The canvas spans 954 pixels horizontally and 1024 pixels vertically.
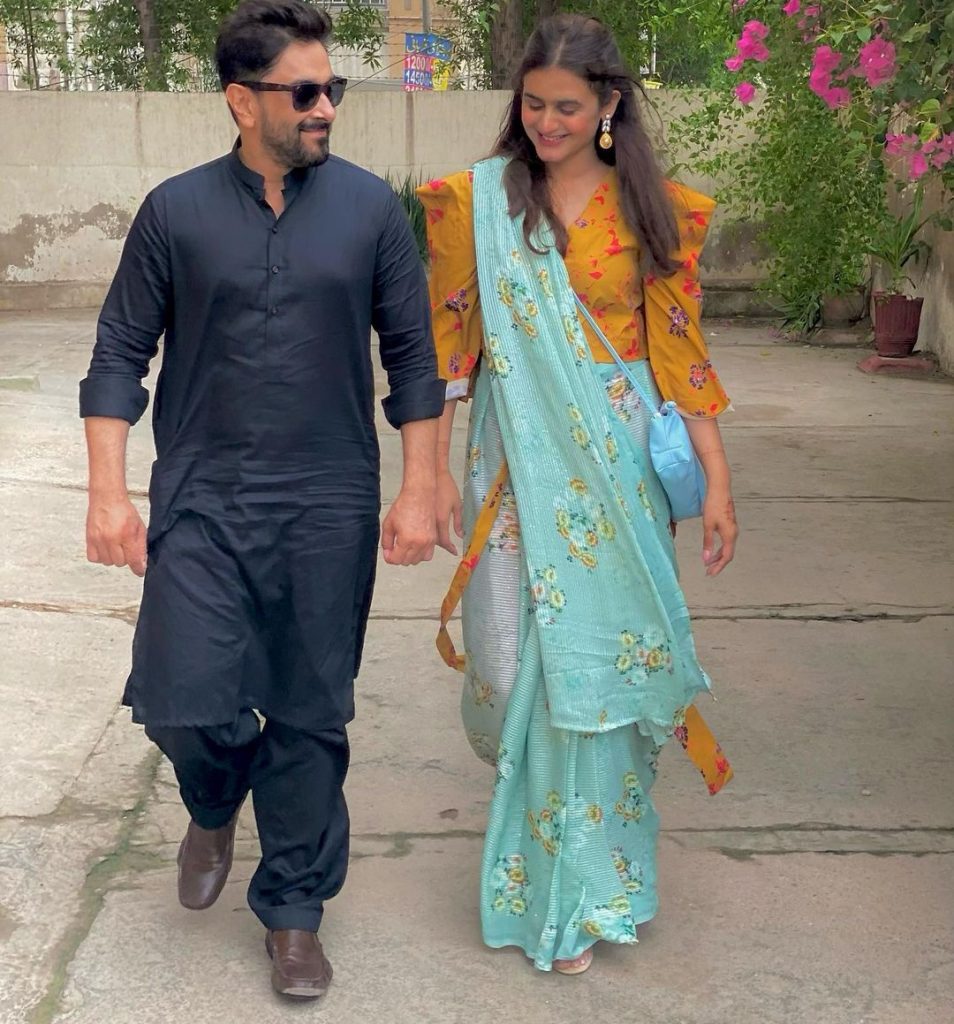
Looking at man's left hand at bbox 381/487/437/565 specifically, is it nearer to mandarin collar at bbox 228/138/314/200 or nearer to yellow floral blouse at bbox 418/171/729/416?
yellow floral blouse at bbox 418/171/729/416

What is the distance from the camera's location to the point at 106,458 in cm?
272

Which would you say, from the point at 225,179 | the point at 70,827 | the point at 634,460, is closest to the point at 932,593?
the point at 634,460

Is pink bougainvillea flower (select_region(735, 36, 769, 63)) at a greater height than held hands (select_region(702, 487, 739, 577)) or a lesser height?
greater

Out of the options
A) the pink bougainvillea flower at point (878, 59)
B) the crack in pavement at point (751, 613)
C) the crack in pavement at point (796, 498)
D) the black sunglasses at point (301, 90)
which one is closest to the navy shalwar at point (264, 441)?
the black sunglasses at point (301, 90)

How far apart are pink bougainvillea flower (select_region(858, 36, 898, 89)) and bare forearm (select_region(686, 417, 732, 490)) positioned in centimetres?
128

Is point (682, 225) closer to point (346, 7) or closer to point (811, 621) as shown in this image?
point (811, 621)

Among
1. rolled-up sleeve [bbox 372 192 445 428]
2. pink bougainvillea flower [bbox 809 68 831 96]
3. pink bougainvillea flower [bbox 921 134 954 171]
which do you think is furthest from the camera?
pink bougainvillea flower [bbox 809 68 831 96]

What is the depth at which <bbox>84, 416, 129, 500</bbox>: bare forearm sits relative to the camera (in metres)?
2.71

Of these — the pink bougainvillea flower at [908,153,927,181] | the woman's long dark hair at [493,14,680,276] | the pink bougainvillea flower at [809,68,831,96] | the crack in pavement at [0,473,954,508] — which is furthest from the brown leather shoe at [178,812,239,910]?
the crack in pavement at [0,473,954,508]

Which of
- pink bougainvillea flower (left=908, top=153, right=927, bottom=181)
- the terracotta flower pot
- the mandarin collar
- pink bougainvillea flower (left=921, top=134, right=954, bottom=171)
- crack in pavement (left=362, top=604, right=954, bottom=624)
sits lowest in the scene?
the terracotta flower pot

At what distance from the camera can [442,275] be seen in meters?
3.06

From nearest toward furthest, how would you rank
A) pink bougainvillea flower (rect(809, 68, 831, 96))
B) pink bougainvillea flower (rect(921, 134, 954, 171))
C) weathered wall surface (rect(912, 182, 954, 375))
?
pink bougainvillea flower (rect(921, 134, 954, 171)) < pink bougainvillea flower (rect(809, 68, 831, 96)) < weathered wall surface (rect(912, 182, 954, 375))

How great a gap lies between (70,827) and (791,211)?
8.71 m

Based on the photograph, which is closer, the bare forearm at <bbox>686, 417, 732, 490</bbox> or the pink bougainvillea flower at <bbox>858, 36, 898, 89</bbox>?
the bare forearm at <bbox>686, 417, 732, 490</bbox>
